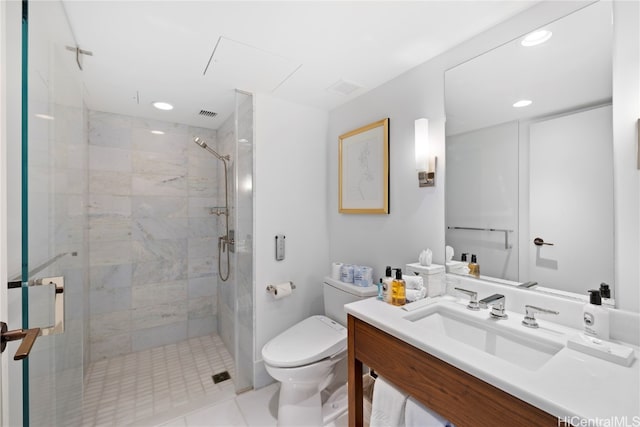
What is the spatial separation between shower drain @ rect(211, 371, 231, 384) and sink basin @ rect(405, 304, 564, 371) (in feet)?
5.52

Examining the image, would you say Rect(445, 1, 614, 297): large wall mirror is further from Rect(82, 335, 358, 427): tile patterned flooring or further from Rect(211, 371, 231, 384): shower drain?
Rect(211, 371, 231, 384): shower drain

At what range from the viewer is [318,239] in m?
2.32

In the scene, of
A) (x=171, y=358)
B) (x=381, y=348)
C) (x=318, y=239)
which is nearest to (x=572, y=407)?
(x=381, y=348)

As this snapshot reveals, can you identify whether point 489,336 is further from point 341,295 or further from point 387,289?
point 341,295

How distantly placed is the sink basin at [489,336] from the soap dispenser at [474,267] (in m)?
0.24

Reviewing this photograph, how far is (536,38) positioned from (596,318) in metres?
1.13

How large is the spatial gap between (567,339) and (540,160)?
2.31 ft

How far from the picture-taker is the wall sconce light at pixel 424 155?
1544 mm

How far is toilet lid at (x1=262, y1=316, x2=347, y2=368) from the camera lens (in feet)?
4.89

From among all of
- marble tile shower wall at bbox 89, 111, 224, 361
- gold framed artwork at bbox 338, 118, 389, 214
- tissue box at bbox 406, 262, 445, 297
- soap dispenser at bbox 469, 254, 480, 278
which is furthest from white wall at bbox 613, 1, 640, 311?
marble tile shower wall at bbox 89, 111, 224, 361

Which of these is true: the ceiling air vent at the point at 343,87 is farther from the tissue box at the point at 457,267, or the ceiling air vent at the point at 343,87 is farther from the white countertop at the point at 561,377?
the white countertop at the point at 561,377

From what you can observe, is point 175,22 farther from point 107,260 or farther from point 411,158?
point 107,260

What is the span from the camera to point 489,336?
1.11 m

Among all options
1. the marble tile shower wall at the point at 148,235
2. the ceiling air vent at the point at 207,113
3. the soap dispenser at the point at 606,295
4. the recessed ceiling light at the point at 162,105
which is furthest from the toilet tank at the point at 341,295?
the recessed ceiling light at the point at 162,105
